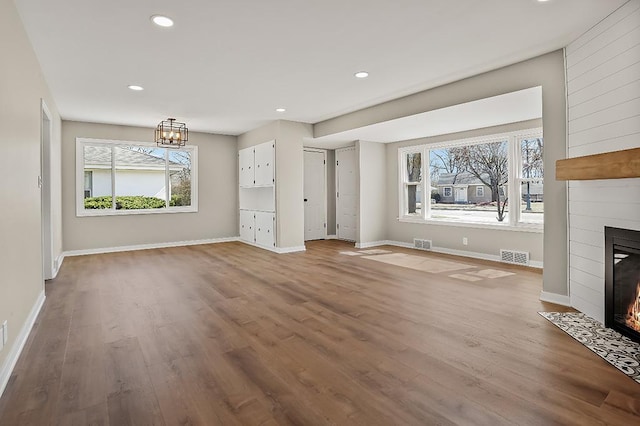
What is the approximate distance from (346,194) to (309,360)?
6.30 m

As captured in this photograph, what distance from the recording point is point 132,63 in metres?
3.83

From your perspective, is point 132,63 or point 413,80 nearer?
point 132,63

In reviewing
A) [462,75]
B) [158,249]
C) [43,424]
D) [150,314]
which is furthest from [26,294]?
[462,75]

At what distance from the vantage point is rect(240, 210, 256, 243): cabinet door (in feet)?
25.4

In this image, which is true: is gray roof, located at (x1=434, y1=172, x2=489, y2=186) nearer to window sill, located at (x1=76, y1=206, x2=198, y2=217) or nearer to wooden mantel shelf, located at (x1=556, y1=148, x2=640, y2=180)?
wooden mantel shelf, located at (x1=556, y1=148, x2=640, y2=180)

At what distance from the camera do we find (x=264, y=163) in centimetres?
711

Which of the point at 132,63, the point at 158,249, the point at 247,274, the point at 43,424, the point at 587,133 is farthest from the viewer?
the point at 158,249

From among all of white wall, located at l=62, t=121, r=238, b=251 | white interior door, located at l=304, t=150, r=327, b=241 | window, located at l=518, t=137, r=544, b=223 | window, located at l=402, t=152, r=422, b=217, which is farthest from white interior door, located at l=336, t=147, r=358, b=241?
window, located at l=518, t=137, r=544, b=223

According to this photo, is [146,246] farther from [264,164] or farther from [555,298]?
[555,298]

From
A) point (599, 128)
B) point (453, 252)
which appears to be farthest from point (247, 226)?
point (599, 128)

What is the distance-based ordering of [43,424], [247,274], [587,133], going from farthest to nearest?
[247,274] → [587,133] → [43,424]

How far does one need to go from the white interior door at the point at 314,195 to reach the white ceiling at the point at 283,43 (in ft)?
10.8

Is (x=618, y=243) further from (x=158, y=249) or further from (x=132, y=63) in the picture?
(x=158, y=249)

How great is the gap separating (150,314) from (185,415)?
182 cm
